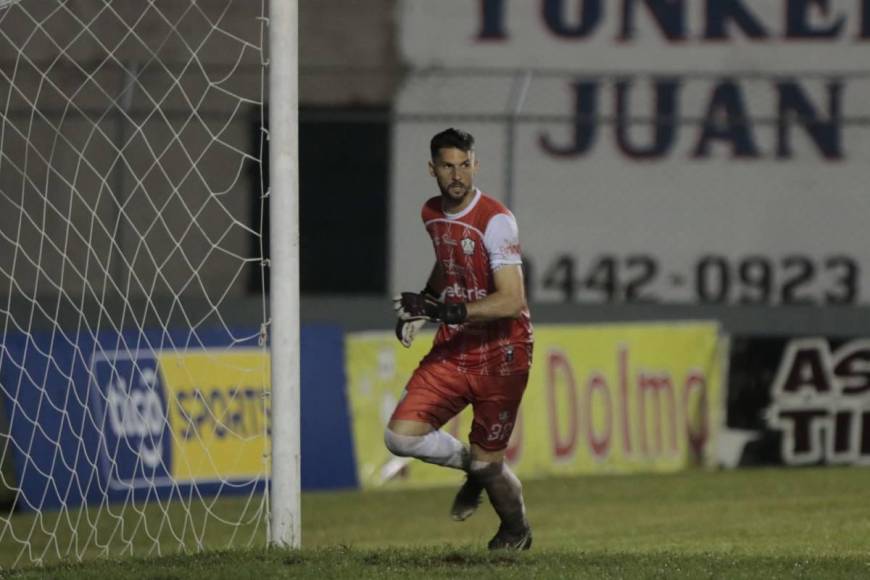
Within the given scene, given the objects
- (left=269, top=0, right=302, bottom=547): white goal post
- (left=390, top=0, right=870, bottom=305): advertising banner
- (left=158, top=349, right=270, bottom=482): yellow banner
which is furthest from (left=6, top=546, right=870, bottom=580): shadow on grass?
(left=390, top=0, right=870, bottom=305): advertising banner

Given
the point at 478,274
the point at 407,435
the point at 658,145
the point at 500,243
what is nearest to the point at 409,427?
the point at 407,435

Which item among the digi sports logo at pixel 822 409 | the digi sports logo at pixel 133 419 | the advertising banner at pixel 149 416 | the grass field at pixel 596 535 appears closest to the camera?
the grass field at pixel 596 535

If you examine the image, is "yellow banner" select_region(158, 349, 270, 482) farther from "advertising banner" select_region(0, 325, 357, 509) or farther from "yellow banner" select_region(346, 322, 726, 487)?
"yellow banner" select_region(346, 322, 726, 487)

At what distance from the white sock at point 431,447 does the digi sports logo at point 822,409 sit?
23.5 feet

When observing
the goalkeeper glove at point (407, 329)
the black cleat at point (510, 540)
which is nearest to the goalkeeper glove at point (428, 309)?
the goalkeeper glove at point (407, 329)

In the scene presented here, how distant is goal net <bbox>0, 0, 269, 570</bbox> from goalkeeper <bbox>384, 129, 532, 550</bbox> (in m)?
0.69

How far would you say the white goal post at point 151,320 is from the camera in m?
8.20

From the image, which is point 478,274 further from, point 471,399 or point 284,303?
point 284,303

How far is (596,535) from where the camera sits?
1099 centimetres

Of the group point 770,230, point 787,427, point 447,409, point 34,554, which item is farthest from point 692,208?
point 447,409

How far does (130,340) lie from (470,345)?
19.8ft

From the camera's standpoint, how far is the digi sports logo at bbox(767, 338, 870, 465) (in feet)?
49.6

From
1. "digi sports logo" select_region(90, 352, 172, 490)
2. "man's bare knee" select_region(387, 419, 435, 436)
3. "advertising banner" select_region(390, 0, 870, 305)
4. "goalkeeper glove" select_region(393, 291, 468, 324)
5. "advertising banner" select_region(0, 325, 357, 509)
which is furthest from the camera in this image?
"advertising banner" select_region(390, 0, 870, 305)

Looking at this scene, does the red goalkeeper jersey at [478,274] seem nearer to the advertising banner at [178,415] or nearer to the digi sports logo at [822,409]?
the advertising banner at [178,415]
